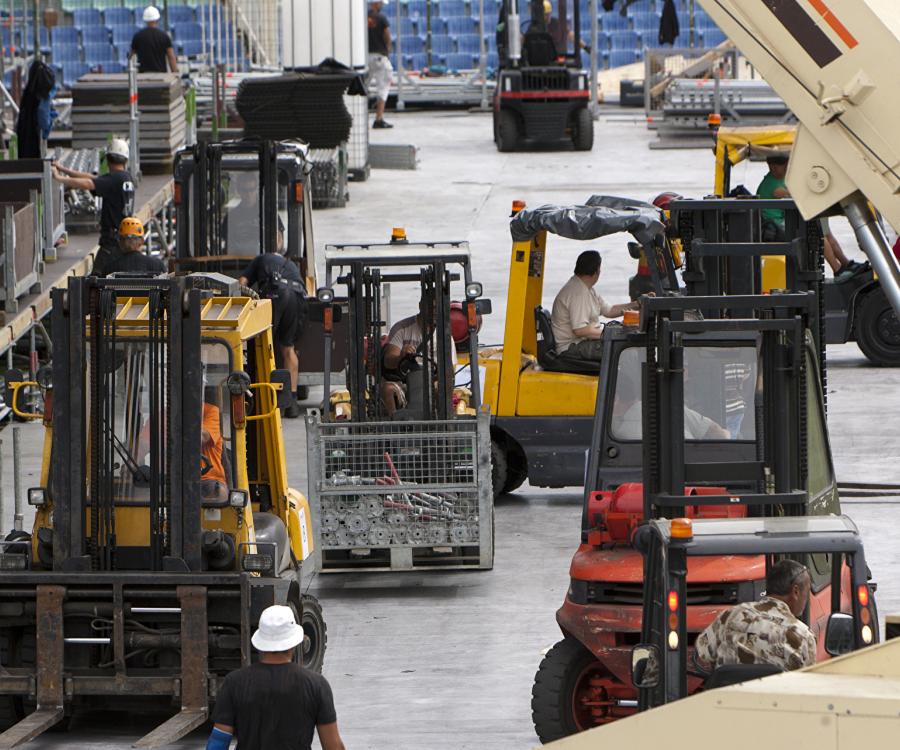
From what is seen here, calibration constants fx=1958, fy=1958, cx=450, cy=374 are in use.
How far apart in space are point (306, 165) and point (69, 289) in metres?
9.35

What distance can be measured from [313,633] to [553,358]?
442 centimetres

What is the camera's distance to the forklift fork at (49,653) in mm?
8578

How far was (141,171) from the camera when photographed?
2408 centimetres

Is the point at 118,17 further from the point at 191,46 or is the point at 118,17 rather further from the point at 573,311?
the point at 573,311

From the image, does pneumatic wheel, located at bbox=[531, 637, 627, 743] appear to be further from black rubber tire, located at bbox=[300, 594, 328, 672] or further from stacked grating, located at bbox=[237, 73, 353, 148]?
stacked grating, located at bbox=[237, 73, 353, 148]

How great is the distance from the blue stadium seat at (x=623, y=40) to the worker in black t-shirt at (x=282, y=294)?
102ft

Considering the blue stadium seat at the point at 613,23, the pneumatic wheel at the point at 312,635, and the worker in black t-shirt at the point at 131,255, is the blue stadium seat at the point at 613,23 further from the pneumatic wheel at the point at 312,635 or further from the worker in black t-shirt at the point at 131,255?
the pneumatic wheel at the point at 312,635

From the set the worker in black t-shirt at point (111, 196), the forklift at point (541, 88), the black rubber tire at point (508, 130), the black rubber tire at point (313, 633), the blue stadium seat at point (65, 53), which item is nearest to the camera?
the black rubber tire at point (313, 633)

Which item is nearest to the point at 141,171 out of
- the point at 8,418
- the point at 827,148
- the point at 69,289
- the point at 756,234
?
the point at 8,418

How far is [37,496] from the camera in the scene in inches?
347

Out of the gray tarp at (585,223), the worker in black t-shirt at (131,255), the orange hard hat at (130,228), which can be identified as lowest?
→ the worker in black t-shirt at (131,255)

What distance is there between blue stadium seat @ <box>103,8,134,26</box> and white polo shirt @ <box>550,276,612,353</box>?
33.1 metres

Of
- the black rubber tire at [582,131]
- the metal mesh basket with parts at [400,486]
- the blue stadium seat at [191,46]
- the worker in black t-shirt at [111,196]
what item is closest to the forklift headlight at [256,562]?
the metal mesh basket with parts at [400,486]

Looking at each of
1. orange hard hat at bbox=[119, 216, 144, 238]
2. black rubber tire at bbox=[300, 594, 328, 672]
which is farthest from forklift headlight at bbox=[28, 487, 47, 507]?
orange hard hat at bbox=[119, 216, 144, 238]
